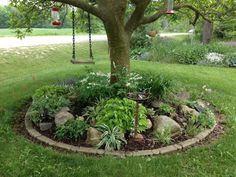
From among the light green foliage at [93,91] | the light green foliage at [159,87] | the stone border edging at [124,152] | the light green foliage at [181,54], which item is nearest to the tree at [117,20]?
the light green foliage at [93,91]

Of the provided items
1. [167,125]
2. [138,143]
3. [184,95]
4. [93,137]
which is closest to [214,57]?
[184,95]

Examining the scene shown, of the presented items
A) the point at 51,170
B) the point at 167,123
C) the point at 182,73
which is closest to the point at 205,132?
the point at 167,123

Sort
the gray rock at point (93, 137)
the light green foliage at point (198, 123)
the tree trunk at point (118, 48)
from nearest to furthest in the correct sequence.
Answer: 1. the gray rock at point (93, 137)
2. the light green foliage at point (198, 123)
3. the tree trunk at point (118, 48)

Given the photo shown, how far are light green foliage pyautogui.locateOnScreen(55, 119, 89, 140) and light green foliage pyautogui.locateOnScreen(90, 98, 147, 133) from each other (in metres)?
0.25

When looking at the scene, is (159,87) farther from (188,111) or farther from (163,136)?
(163,136)

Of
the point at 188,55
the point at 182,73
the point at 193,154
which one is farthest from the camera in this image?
the point at 188,55

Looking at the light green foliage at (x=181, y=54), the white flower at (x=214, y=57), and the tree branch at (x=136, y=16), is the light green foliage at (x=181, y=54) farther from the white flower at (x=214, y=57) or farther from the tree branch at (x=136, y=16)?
the tree branch at (x=136, y=16)

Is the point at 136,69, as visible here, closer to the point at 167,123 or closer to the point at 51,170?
the point at 167,123

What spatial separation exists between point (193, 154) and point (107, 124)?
125 cm

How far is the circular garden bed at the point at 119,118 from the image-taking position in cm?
459

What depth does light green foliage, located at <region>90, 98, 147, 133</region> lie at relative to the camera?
4738mm

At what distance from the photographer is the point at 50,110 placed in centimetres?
539

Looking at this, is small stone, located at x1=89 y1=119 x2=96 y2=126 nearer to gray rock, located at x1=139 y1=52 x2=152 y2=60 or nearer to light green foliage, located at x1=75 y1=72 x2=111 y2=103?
light green foliage, located at x1=75 y1=72 x2=111 y2=103

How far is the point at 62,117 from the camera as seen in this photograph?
511 centimetres
